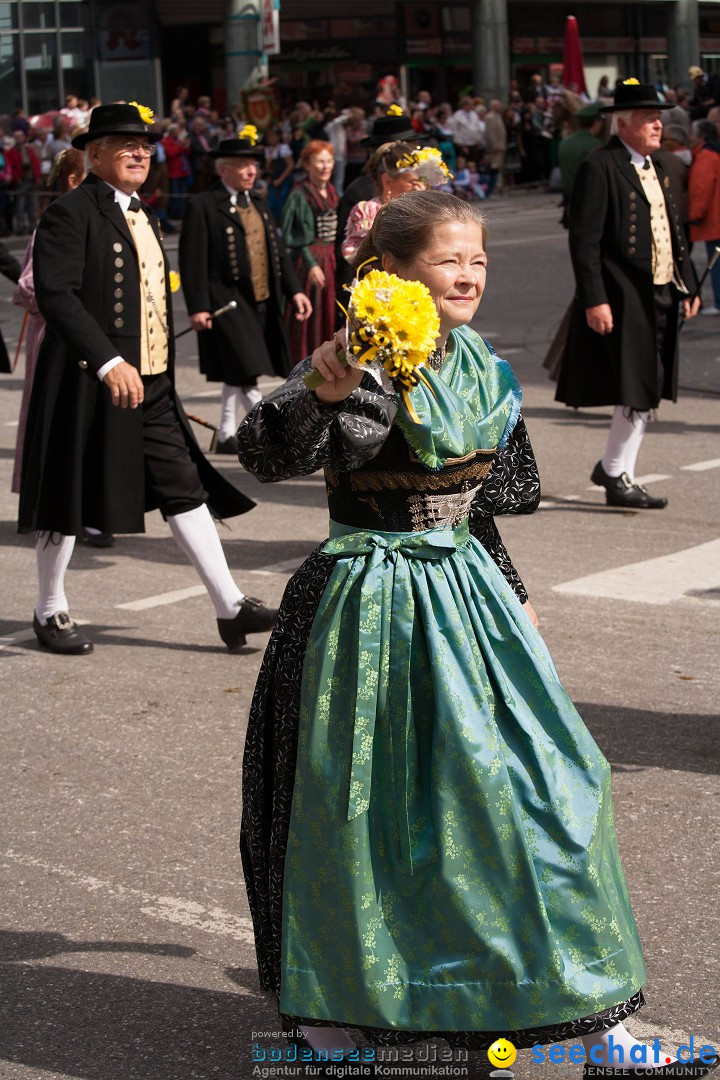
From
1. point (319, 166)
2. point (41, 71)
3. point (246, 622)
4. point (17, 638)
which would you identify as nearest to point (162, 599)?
point (17, 638)

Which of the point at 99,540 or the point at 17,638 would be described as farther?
the point at 99,540

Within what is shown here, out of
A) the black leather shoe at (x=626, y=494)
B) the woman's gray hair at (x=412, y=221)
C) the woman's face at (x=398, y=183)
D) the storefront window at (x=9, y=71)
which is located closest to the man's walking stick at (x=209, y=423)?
the woman's face at (x=398, y=183)

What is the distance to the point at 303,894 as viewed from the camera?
9.62 feet

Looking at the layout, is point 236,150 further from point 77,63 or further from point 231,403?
point 77,63

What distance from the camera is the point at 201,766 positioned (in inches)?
190

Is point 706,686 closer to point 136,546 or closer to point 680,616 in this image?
point 680,616

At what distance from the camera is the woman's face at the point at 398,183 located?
6.75 metres

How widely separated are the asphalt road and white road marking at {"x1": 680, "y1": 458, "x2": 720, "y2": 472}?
1.6 inches

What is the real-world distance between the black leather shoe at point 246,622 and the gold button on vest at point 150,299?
Result: 93 centimetres

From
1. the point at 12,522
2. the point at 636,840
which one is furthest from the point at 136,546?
the point at 636,840

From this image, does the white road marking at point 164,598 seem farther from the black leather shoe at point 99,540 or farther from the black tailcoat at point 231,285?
the black tailcoat at point 231,285

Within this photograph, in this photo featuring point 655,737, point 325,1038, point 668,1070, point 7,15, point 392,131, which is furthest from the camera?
point 7,15

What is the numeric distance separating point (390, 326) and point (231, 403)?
7203 mm

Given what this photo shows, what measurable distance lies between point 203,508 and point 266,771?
118 inches
